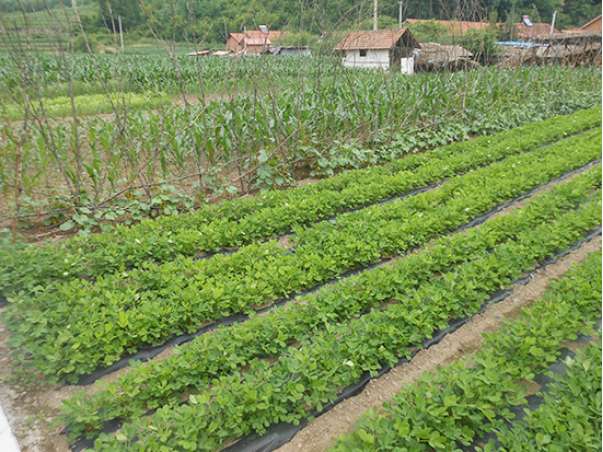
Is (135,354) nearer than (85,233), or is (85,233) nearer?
(135,354)

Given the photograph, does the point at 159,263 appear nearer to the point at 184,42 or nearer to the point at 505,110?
the point at 184,42

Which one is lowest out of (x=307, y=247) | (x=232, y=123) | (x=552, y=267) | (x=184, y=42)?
(x=552, y=267)

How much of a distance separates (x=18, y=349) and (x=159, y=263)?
4.42 ft

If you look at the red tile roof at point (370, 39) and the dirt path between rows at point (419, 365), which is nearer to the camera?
the dirt path between rows at point (419, 365)

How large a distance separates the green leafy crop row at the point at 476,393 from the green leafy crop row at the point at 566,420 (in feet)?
0.07

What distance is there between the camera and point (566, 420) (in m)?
2.00

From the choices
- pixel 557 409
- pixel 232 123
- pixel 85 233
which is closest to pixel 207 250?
pixel 85 233

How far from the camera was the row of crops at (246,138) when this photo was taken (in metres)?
4.84

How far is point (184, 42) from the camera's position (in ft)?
17.9

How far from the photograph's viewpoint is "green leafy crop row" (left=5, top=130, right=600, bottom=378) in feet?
Result: 8.76

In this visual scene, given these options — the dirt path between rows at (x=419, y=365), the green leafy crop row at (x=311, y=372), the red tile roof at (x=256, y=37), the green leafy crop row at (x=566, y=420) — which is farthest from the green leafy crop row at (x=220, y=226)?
the green leafy crop row at (x=566, y=420)

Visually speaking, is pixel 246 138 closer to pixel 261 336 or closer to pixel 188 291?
pixel 188 291

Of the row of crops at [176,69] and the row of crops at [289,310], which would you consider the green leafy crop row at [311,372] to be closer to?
the row of crops at [289,310]

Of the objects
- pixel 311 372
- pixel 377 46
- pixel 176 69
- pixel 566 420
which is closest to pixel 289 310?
pixel 311 372
